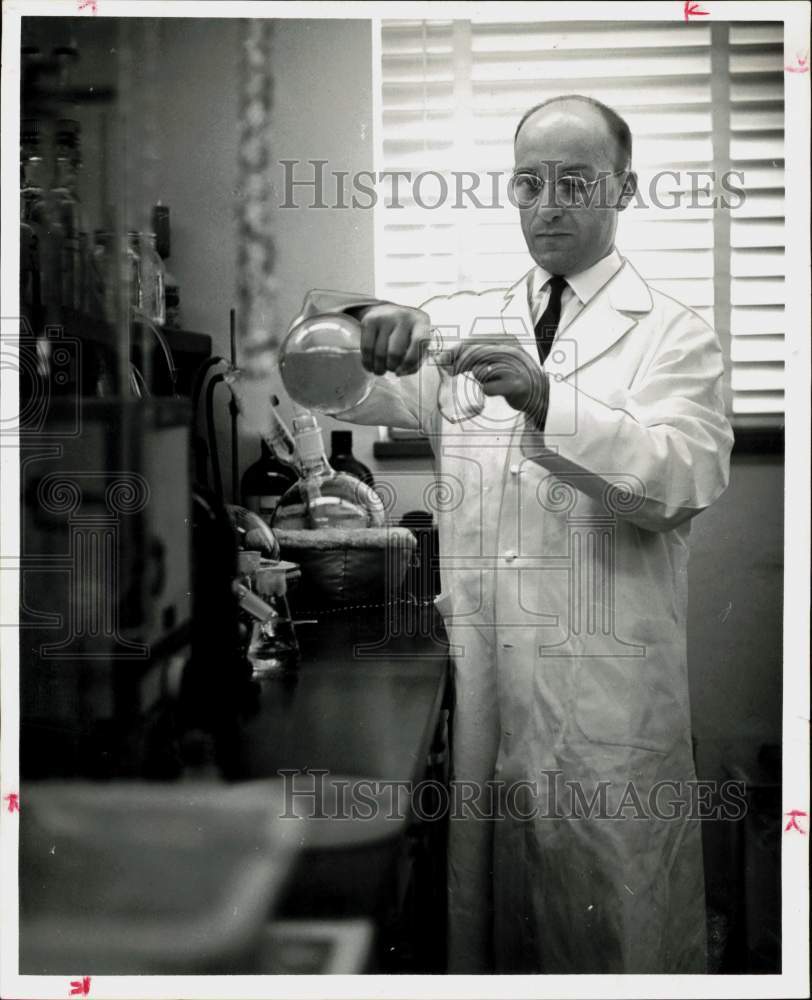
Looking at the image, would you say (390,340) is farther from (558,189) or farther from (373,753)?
(373,753)

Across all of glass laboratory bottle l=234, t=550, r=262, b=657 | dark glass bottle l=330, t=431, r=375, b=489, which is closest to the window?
A: dark glass bottle l=330, t=431, r=375, b=489

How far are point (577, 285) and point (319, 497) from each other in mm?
244

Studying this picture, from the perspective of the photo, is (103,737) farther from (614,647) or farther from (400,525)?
(614,647)

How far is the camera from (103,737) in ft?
2.76

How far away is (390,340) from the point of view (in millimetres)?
800

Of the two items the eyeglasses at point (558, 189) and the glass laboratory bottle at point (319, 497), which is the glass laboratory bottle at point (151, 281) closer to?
the glass laboratory bottle at point (319, 497)

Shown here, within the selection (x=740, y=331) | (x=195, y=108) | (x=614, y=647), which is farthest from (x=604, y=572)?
(x=195, y=108)

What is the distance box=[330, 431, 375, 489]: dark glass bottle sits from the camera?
31.8 inches

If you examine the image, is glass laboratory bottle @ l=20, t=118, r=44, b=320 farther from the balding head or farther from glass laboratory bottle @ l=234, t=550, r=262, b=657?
the balding head

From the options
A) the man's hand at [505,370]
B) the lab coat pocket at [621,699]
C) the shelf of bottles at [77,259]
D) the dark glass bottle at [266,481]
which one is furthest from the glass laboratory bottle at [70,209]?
the lab coat pocket at [621,699]

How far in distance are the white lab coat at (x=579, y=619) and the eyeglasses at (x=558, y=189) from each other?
0.06 m

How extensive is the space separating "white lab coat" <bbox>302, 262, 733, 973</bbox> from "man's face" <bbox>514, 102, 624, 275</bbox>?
0.03 metres

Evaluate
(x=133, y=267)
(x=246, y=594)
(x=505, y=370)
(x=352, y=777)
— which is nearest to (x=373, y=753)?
(x=352, y=777)

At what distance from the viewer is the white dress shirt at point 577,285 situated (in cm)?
81
